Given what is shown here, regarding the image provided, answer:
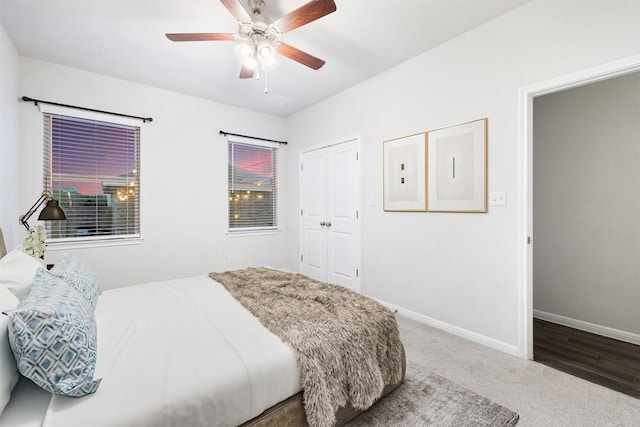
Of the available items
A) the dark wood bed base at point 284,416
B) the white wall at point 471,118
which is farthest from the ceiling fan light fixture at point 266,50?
the dark wood bed base at point 284,416

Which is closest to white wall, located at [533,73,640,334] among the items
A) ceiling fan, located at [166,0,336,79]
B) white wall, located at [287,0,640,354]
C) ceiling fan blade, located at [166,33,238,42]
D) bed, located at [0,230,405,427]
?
white wall, located at [287,0,640,354]

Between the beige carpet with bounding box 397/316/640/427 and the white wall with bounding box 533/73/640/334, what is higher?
the white wall with bounding box 533/73/640/334

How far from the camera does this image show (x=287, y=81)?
11.7ft

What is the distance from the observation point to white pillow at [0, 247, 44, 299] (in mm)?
1433

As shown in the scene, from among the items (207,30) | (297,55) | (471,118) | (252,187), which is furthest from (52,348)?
(252,187)

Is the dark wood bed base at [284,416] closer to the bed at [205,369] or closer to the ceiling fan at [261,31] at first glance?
the bed at [205,369]

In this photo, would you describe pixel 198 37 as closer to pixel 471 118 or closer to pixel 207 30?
pixel 207 30

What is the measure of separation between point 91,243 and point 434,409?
3792 millimetres

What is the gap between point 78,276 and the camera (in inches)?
71.5

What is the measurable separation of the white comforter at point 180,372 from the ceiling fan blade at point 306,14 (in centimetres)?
195

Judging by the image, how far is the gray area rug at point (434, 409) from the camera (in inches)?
63.0

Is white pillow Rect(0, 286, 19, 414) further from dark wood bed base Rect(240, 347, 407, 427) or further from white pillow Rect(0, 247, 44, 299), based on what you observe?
dark wood bed base Rect(240, 347, 407, 427)

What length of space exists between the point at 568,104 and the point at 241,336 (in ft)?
12.5

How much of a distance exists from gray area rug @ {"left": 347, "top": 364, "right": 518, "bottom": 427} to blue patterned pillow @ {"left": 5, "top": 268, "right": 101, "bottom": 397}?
1297mm
